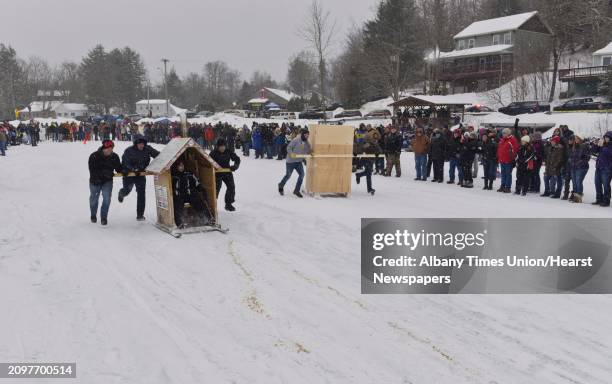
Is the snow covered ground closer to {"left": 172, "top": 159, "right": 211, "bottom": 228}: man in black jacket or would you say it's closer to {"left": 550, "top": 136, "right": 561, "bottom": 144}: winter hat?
{"left": 172, "top": 159, "right": 211, "bottom": 228}: man in black jacket

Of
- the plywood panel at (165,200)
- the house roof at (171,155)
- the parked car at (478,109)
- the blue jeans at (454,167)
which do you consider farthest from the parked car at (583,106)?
the plywood panel at (165,200)

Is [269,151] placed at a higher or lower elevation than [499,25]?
lower

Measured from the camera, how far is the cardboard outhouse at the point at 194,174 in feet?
29.1

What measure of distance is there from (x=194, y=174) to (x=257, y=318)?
4.87 m

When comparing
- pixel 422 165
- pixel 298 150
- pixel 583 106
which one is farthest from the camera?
pixel 583 106

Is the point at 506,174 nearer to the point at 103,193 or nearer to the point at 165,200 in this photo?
the point at 165,200

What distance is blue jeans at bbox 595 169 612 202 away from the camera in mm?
11637

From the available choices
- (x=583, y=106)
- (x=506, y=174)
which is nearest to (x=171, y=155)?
(x=506, y=174)

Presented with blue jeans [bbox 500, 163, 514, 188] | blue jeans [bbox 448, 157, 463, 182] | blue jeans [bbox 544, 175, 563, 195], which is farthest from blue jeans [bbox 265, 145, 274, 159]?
blue jeans [bbox 544, 175, 563, 195]

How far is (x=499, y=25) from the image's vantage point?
57625 mm

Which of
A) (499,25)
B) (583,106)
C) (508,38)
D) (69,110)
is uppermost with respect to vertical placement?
(499,25)

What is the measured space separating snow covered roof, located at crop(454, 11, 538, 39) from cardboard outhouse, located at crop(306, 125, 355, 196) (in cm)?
4935

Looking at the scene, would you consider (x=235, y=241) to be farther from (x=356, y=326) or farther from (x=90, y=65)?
(x=90, y=65)

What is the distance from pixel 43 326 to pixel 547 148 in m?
11.9
